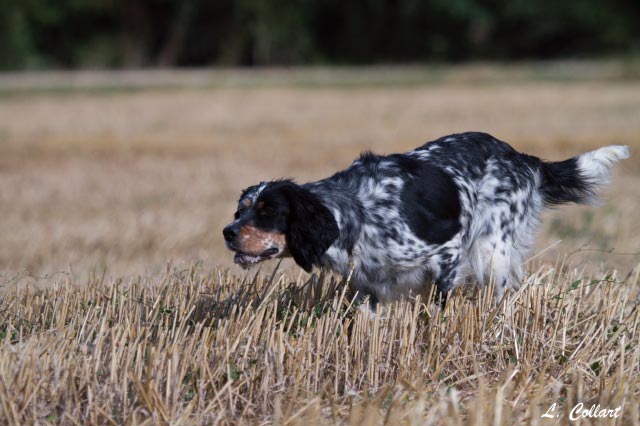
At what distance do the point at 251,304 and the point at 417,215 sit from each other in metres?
1.16

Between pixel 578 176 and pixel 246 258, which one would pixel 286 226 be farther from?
pixel 578 176

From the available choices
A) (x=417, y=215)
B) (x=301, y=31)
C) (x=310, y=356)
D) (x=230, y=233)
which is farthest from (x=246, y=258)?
(x=301, y=31)

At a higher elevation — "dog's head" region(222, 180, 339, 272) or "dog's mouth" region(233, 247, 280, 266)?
"dog's head" region(222, 180, 339, 272)

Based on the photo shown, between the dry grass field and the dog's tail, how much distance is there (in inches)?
16.3

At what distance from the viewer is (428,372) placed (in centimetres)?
484

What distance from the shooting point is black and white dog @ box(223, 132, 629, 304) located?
520 centimetres

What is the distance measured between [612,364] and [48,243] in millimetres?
6330

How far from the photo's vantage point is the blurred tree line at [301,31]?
45.8m

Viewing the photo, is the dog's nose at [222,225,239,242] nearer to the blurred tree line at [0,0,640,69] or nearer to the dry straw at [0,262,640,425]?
the dry straw at [0,262,640,425]

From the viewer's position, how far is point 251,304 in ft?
16.7

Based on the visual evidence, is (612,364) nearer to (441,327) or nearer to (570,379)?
(570,379)

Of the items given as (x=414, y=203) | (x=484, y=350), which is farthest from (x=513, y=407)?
(x=414, y=203)

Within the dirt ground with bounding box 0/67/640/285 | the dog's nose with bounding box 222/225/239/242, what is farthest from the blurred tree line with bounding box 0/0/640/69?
the dog's nose with bounding box 222/225/239/242

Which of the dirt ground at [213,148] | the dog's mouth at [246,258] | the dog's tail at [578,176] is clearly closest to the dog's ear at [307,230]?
the dog's mouth at [246,258]
